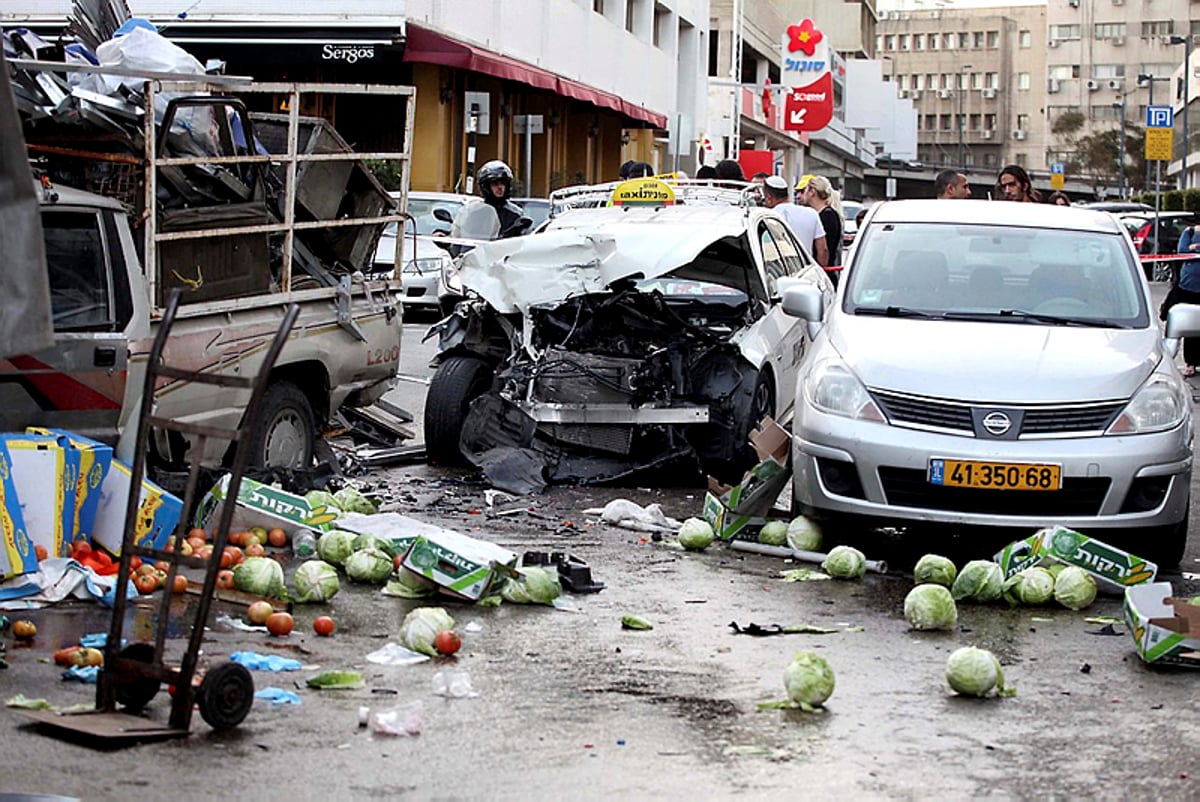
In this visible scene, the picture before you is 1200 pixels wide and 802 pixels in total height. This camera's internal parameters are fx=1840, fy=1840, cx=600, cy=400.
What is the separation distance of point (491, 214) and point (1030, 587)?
23.2 feet

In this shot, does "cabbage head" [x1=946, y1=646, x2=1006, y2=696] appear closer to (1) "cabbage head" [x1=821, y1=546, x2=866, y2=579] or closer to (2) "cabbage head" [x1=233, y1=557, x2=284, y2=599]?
(1) "cabbage head" [x1=821, y1=546, x2=866, y2=579]

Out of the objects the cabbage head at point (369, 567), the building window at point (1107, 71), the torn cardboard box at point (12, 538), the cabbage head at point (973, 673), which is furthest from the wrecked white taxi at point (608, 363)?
the building window at point (1107, 71)

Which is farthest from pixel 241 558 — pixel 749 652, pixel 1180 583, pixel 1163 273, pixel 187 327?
pixel 1163 273

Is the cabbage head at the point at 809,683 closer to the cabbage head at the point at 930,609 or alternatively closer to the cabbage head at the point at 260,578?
the cabbage head at the point at 930,609

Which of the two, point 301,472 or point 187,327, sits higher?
point 187,327

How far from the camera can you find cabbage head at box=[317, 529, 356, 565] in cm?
839

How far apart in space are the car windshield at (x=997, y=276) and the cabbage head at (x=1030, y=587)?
183 centimetres

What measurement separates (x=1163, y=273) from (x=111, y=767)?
43732 millimetres

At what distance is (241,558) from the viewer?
8172 mm

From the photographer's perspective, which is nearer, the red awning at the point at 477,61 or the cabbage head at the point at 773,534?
the cabbage head at the point at 773,534

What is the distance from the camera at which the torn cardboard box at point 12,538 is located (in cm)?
730

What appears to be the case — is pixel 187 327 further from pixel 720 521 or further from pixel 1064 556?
pixel 1064 556

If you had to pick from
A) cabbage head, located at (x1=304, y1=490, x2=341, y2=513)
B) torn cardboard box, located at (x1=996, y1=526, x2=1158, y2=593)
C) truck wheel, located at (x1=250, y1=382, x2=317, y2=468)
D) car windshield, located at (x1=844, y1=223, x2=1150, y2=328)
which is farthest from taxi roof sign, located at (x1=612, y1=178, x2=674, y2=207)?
torn cardboard box, located at (x1=996, y1=526, x2=1158, y2=593)

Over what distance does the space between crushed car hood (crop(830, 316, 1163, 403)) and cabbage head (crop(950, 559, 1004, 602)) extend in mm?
893
